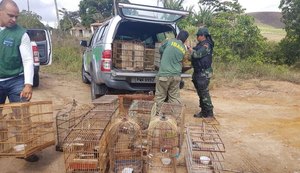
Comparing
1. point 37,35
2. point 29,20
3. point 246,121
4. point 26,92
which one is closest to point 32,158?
point 26,92

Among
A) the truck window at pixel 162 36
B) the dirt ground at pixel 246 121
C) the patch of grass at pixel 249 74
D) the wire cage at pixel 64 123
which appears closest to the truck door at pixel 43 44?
the dirt ground at pixel 246 121

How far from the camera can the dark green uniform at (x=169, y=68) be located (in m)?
5.47

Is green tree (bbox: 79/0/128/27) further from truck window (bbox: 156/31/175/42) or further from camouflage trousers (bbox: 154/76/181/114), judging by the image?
camouflage trousers (bbox: 154/76/181/114)

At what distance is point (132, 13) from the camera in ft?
18.6

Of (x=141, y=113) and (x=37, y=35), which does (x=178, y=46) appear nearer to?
(x=141, y=113)

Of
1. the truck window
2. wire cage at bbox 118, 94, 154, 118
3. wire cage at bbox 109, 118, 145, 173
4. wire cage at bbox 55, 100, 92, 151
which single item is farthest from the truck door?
wire cage at bbox 109, 118, 145, 173

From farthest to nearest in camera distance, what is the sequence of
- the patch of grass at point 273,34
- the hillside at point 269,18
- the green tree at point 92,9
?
the hillside at point 269,18 < the green tree at point 92,9 < the patch of grass at point 273,34

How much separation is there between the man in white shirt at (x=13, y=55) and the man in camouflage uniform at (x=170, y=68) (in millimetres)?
2381

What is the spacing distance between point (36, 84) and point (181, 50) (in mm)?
5184

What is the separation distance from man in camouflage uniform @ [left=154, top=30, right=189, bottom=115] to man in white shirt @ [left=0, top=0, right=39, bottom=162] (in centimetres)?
238

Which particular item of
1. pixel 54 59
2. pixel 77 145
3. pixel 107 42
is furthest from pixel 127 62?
pixel 54 59

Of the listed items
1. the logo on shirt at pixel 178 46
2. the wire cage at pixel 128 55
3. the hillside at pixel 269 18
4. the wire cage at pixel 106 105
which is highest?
the hillside at pixel 269 18

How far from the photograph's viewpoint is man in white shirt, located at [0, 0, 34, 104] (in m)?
3.63

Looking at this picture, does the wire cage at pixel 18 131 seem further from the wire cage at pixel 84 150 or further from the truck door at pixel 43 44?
the truck door at pixel 43 44
